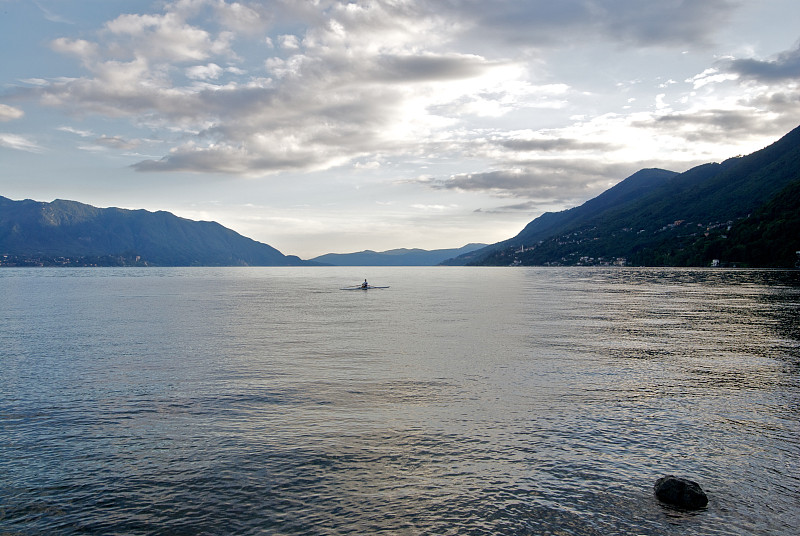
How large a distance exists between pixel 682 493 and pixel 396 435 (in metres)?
12.9

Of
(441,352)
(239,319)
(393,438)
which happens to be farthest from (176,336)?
(393,438)

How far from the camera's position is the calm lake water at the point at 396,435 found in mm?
17828

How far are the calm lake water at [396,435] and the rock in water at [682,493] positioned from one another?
1.39 ft

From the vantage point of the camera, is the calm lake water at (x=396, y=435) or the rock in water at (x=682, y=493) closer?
the calm lake water at (x=396, y=435)

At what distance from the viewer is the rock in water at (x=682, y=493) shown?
60.1ft

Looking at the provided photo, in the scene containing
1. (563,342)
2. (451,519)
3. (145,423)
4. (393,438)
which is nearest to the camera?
(451,519)

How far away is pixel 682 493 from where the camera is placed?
18.5m

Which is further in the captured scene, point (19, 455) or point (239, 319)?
point (239, 319)

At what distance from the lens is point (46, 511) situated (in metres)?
18.1

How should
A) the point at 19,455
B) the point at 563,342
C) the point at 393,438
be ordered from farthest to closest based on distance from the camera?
the point at 563,342 → the point at 393,438 → the point at 19,455

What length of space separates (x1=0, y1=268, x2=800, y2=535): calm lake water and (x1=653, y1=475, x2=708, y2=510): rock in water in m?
0.42

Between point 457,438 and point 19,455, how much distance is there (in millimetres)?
20875

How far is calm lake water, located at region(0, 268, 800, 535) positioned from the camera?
1783 centimetres

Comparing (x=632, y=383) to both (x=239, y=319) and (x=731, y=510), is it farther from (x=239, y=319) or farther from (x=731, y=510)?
(x=239, y=319)
